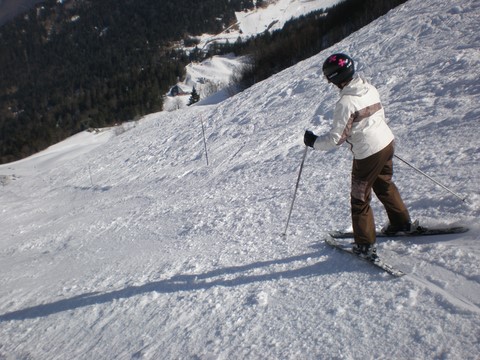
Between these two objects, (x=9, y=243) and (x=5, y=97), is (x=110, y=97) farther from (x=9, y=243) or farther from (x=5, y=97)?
(x=9, y=243)

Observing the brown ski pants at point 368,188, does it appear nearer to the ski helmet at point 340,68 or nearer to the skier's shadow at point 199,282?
the skier's shadow at point 199,282

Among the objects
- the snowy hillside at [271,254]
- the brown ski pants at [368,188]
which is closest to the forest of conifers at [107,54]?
the snowy hillside at [271,254]

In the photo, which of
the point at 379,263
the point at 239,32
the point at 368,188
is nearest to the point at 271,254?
the point at 379,263

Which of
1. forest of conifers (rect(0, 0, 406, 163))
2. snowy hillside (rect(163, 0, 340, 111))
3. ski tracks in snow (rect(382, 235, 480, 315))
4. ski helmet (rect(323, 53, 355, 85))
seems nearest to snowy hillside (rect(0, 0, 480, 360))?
ski tracks in snow (rect(382, 235, 480, 315))

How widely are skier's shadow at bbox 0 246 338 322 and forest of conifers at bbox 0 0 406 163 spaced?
118ft

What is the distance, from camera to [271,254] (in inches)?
176

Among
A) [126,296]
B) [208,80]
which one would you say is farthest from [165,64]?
[126,296]

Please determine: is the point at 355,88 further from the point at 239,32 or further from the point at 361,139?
the point at 239,32

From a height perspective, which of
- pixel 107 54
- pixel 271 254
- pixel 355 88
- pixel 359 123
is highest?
pixel 107 54

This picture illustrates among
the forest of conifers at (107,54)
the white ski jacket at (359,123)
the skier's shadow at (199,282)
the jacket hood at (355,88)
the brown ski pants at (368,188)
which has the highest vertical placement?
the forest of conifers at (107,54)

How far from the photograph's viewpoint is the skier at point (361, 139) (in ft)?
10.2

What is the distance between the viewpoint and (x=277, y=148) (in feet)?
31.6

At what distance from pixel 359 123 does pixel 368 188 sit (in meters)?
0.65

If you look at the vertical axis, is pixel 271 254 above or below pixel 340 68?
below
